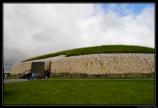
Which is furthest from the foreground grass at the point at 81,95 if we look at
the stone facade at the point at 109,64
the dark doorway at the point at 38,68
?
the dark doorway at the point at 38,68

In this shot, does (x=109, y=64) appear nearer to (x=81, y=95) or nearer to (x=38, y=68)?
(x=38, y=68)

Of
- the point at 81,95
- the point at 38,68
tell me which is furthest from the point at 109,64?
the point at 81,95

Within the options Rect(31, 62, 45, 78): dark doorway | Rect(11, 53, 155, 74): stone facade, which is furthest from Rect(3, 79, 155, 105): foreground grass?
Rect(31, 62, 45, 78): dark doorway

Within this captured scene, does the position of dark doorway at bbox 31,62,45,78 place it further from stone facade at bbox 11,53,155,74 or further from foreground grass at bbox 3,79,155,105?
foreground grass at bbox 3,79,155,105

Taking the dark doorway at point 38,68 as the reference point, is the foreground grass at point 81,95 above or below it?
below

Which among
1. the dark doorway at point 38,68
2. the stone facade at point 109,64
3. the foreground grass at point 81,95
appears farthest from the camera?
the dark doorway at point 38,68

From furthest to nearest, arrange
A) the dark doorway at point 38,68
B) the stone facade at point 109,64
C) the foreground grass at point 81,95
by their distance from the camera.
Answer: the dark doorway at point 38,68 < the stone facade at point 109,64 < the foreground grass at point 81,95

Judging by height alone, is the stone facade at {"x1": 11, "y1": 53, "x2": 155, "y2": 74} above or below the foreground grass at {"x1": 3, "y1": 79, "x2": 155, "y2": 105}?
above

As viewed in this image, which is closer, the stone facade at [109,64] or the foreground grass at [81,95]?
the foreground grass at [81,95]

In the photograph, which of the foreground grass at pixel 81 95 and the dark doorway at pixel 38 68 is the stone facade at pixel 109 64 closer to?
the dark doorway at pixel 38 68

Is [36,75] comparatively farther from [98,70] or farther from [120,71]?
[120,71]

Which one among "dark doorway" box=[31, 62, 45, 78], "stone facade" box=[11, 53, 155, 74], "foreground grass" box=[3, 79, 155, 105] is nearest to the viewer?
"foreground grass" box=[3, 79, 155, 105]

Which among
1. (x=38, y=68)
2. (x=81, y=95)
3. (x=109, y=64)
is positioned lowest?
(x=81, y=95)

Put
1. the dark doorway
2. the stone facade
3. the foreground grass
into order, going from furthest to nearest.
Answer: the dark doorway
the stone facade
the foreground grass
